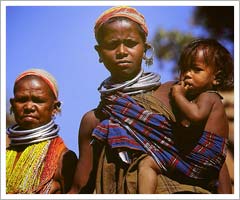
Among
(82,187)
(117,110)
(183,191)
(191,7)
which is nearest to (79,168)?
(82,187)

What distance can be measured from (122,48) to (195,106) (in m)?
0.76

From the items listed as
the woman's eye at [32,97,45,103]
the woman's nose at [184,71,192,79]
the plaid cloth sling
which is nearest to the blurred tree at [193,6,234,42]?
the woman's nose at [184,71,192,79]

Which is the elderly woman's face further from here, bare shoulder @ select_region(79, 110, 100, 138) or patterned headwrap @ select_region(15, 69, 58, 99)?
bare shoulder @ select_region(79, 110, 100, 138)

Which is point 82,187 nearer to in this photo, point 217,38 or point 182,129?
point 182,129

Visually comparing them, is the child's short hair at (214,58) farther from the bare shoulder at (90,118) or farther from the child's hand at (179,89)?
the bare shoulder at (90,118)

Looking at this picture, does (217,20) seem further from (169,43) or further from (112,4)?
(112,4)

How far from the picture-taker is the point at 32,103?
4.56 meters

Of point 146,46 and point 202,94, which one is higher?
point 146,46

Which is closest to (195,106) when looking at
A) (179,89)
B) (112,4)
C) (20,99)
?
(179,89)

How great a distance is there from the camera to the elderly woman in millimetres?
4496

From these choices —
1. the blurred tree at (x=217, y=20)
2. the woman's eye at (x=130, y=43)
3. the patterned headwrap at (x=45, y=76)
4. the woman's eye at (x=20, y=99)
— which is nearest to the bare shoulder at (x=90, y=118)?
the patterned headwrap at (x=45, y=76)

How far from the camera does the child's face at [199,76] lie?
4441 millimetres

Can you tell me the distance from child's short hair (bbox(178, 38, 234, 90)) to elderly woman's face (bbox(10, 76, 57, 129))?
115 centimetres

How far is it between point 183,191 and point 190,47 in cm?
117
